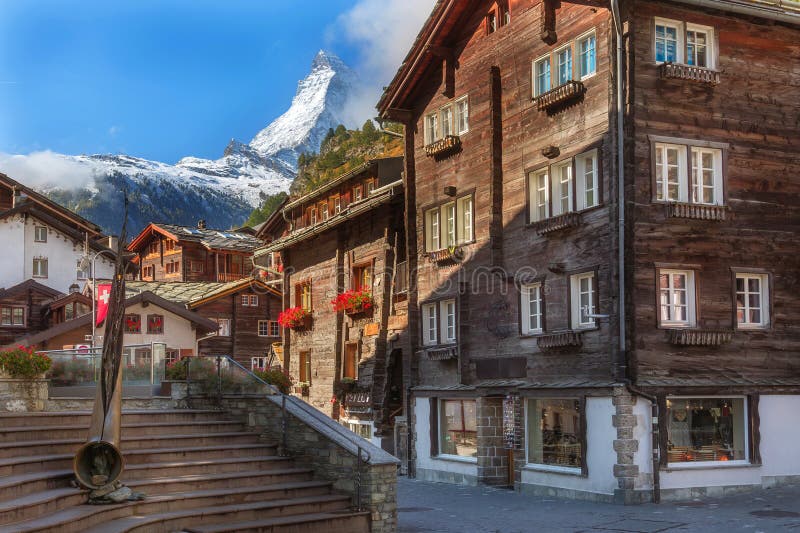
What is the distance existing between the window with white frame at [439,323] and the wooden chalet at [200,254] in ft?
133

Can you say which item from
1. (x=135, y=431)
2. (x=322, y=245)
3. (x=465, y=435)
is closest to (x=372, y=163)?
(x=322, y=245)

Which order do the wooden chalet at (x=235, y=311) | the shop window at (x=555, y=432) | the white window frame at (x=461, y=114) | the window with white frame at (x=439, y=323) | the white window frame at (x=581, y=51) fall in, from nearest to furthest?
the shop window at (x=555, y=432) < the white window frame at (x=581, y=51) < the white window frame at (x=461, y=114) < the window with white frame at (x=439, y=323) < the wooden chalet at (x=235, y=311)

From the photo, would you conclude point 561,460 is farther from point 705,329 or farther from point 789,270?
point 789,270

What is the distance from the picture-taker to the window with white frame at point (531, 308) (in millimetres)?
26562

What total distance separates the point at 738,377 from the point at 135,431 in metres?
14.1

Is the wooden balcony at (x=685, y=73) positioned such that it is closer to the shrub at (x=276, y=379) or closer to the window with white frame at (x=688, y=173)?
the window with white frame at (x=688, y=173)

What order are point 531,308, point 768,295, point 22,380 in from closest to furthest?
point 22,380 < point 768,295 < point 531,308

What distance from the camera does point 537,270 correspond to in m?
26.6

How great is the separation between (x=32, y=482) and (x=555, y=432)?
556 inches

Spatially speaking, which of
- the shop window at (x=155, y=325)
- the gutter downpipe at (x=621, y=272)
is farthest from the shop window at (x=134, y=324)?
the gutter downpipe at (x=621, y=272)

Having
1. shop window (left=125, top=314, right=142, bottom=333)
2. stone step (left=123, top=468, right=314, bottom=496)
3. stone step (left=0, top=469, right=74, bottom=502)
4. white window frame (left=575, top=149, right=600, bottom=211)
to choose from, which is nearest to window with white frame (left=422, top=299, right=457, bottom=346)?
white window frame (left=575, top=149, right=600, bottom=211)

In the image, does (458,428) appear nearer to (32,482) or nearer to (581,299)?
(581,299)

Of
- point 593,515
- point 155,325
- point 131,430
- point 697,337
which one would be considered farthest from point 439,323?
point 155,325

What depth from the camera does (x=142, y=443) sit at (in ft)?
62.8
